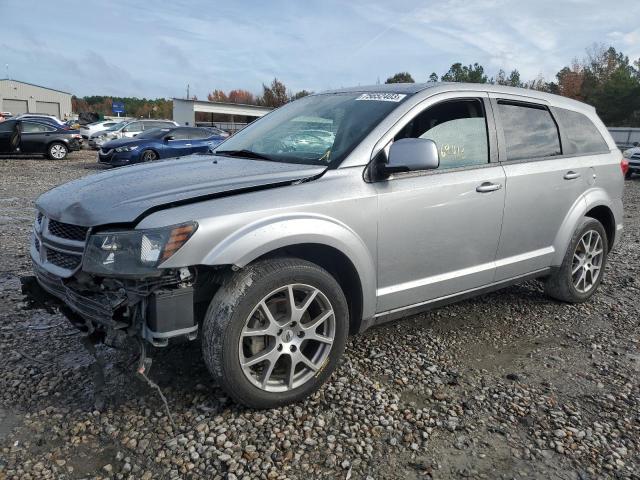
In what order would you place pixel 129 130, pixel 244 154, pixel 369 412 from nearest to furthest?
1. pixel 369 412
2. pixel 244 154
3. pixel 129 130

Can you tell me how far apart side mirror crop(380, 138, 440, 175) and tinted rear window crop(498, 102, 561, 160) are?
113 centimetres

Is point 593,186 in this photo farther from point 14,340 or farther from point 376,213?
point 14,340

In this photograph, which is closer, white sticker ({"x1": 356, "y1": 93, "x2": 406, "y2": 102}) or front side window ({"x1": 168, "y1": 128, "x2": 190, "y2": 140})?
white sticker ({"x1": 356, "y1": 93, "x2": 406, "y2": 102})

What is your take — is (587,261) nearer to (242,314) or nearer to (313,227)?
(313,227)

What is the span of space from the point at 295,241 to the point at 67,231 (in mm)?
1221

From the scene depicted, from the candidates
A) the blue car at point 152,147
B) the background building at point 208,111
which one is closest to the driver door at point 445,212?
the blue car at point 152,147

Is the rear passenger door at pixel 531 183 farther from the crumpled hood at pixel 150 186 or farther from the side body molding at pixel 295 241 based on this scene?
the crumpled hood at pixel 150 186

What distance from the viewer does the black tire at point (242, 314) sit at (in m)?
2.59

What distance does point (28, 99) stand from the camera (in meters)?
65.6

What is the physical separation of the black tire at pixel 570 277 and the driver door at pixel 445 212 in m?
1.04

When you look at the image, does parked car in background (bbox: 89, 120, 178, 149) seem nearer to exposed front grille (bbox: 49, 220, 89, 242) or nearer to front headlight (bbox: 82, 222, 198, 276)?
exposed front grille (bbox: 49, 220, 89, 242)

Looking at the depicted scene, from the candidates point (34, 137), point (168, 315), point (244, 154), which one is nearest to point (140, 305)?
point (168, 315)

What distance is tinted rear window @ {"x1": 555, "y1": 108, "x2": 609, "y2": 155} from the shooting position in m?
4.44

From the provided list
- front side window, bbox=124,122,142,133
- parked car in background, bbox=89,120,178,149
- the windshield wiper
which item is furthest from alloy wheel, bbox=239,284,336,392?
front side window, bbox=124,122,142,133
